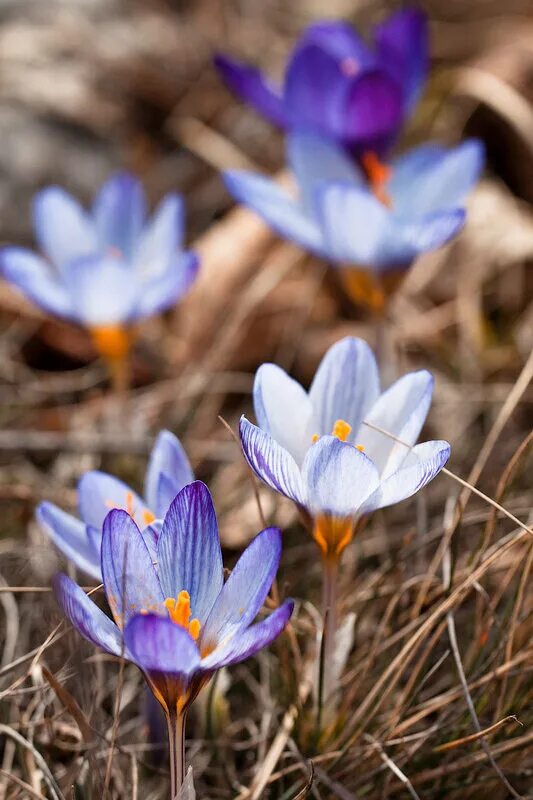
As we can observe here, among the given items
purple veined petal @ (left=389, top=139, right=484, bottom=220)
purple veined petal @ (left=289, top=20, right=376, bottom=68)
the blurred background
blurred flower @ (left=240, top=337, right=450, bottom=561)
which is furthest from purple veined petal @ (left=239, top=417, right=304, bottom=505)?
purple veined petal @ (left=289, top=20, right=376, bottom=68)

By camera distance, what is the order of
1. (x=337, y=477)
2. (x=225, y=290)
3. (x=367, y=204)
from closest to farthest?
(x=337, y=477) → (x=367, y=204) → (x=225, y=290)

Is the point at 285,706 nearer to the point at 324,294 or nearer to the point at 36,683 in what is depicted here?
the point at 36,683

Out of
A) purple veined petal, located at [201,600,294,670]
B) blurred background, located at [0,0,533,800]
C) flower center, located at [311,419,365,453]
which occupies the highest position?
flower center, located at [311,419,365,453]

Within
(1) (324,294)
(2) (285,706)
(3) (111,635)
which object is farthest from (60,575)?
(1) (324,294)

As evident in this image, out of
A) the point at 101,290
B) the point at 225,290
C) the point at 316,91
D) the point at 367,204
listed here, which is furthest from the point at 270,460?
the point at 225,290

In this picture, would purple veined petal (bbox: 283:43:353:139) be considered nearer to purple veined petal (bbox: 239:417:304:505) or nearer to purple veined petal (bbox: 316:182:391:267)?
purple veined petal (bbox: 316:182:391:267)

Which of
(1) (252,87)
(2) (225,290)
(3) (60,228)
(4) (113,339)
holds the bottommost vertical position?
(2) (225,290)

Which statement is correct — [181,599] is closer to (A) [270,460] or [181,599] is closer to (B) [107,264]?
(A) [270,460]
